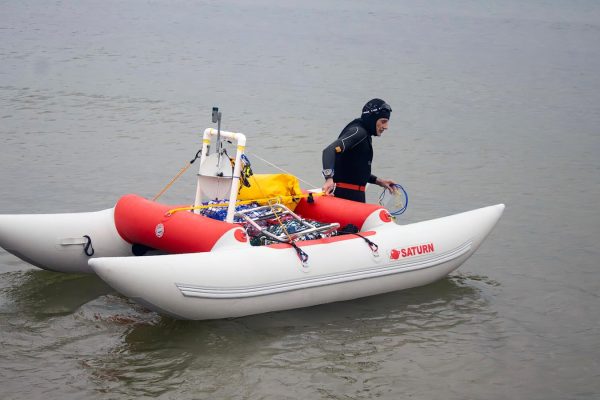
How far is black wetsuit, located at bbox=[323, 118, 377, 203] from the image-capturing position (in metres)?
7.82

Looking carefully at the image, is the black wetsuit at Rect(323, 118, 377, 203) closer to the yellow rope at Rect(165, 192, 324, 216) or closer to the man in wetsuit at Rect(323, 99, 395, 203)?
the man in wetsuit at Rect(323, 99, 395, 203)

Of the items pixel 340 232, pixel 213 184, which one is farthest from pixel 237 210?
pixel 340 232

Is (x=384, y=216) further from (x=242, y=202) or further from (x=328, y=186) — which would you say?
(x=242, y=202)

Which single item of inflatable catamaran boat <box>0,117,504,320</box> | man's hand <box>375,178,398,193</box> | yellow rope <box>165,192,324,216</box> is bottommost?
inflatable catamaran boat <box>0,117,504,320</box>

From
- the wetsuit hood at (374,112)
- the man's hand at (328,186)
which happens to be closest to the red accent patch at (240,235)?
the man's hand at (328,186)

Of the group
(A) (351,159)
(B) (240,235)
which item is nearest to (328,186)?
(A) (351,159)

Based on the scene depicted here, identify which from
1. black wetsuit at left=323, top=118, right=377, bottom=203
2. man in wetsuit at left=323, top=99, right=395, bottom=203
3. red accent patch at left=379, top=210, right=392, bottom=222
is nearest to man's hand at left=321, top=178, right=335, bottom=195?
man in wetsuit at left=323, top=99, right=395, bottom=203

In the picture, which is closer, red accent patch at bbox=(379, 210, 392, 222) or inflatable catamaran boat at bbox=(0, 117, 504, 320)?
inflatable catamaran boat at bbox=(0, 117, 504, 320)

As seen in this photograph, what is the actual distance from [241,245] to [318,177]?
612 cm

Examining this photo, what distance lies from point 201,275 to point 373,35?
88.8 ft

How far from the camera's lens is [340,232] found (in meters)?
7.73

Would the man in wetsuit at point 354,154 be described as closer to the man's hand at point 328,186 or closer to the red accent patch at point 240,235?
the man's hand at point 328,186

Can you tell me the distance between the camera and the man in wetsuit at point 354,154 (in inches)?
306

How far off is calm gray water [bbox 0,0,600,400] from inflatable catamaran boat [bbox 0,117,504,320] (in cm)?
36
